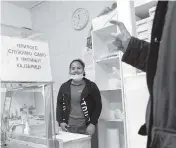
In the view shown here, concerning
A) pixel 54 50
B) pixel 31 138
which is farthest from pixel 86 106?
pixel 54 50

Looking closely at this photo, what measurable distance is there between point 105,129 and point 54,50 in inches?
67.3

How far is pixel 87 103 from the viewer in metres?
2.39

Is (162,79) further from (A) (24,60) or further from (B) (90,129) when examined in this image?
(B) (90,129)

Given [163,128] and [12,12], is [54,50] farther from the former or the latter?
[163,128]

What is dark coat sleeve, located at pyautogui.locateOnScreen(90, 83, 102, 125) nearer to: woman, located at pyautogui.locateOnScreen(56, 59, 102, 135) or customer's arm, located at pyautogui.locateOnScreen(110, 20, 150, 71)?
woman, located at pyautogui.locateOnScreen(56, 59, 102, 135)

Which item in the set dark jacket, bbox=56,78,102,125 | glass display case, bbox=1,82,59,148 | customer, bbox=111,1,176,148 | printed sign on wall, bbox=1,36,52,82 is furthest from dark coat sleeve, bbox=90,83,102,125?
customer, bbox=111,1,176,148

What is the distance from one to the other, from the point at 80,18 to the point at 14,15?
1507 millimetres

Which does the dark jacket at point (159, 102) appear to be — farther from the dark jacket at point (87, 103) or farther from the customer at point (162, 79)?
the dark jacket at point (87, 103)

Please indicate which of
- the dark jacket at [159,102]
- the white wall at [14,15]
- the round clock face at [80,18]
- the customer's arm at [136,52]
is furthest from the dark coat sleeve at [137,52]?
the white wall at [14,15]

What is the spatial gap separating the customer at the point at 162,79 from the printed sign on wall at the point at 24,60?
0.93 meters

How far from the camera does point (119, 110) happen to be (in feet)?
8.17

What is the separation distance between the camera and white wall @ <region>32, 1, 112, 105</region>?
3.16m

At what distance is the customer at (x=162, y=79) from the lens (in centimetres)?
56

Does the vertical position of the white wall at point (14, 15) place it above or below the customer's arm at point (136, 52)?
above
